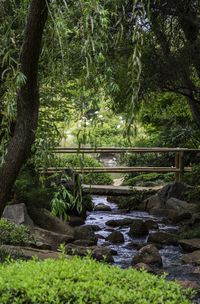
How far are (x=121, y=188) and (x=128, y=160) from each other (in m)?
1.99

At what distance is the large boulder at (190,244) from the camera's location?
21.7 ft

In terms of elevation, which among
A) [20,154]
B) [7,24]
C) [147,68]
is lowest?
[20,154]

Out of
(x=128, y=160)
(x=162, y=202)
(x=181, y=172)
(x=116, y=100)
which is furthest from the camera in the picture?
(x=128, y=160)

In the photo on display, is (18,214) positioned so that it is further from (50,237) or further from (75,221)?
(75,221)

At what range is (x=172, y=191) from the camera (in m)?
10.2

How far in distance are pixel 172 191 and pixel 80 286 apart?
8.04 m

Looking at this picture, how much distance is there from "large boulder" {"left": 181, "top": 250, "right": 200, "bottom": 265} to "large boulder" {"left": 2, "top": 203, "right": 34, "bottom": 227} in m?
2.01

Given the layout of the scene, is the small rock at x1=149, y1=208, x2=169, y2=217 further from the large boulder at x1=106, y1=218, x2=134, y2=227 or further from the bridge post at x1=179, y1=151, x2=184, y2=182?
the bridge post at x1=179, y1=151, x2=184, y2=182

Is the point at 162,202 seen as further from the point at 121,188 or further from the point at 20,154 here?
the point at 20,154

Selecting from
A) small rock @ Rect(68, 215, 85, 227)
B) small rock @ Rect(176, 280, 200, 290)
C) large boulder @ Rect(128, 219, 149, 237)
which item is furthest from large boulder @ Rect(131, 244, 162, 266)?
small rock @ Rect(68, 215, 85, 227)

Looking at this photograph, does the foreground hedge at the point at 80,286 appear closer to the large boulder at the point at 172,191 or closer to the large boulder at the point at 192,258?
the large boulder at the point at 192,258

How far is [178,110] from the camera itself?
37.8 ft

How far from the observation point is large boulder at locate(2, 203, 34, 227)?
21.2 ft

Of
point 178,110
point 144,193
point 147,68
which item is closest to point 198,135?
point 178,110
